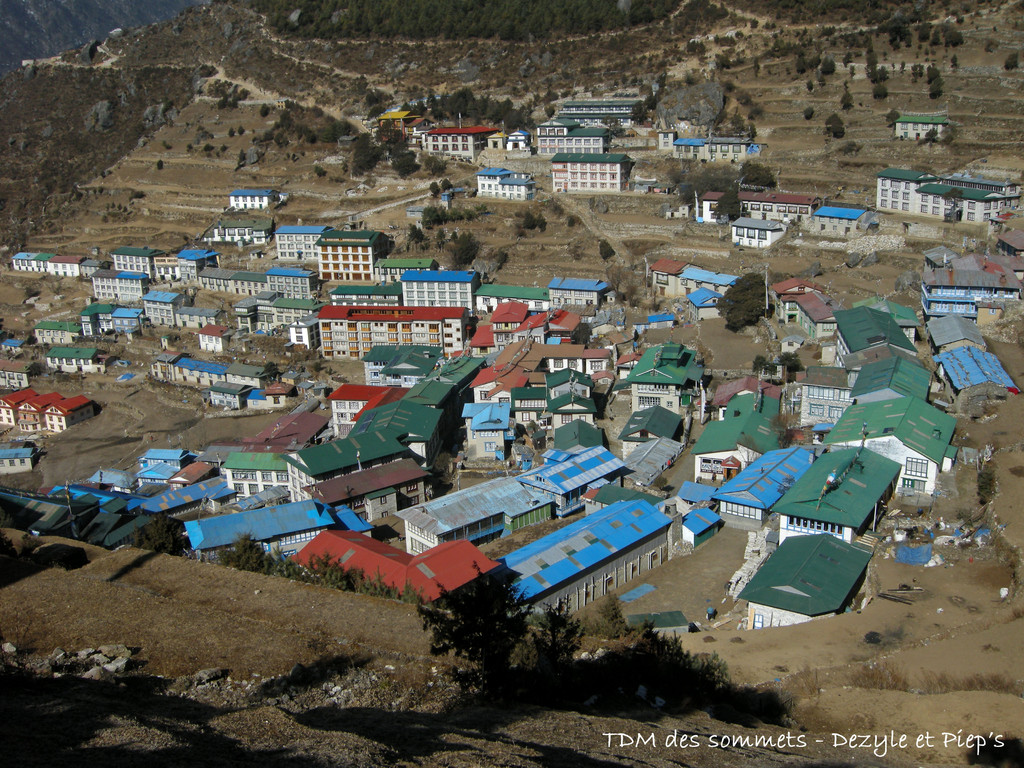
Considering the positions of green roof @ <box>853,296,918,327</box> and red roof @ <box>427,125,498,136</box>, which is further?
red roof @ <box>427,125,498,136</box>

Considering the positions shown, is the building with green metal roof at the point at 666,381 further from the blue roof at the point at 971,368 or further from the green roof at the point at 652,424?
the blue roof at the point at 971,368

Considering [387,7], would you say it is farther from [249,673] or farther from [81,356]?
[249,673]

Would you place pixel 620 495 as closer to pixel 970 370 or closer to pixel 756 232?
pixel 970 370

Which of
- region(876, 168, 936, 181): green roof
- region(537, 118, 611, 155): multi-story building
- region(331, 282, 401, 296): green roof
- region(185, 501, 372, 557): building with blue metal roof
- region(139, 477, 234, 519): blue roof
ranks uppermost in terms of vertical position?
region(537, 118, 611, 155): multi-story building

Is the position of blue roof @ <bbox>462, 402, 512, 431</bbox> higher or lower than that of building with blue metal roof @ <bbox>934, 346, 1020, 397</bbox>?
lower

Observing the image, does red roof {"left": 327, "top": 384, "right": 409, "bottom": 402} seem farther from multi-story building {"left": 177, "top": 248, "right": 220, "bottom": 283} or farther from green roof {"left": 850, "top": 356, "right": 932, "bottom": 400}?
multi-story building {"left": 177, "top": 248, "right": 220, "bottom": 283}

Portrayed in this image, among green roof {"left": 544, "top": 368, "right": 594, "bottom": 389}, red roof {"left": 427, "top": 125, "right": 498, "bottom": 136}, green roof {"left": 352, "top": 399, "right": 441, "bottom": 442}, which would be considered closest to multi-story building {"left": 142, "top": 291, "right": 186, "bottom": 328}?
red roof {"left": 427, "top": 125, "right": 498, "bottom": 136}

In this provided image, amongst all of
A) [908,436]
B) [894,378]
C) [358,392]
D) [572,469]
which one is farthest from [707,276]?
[908,436]
